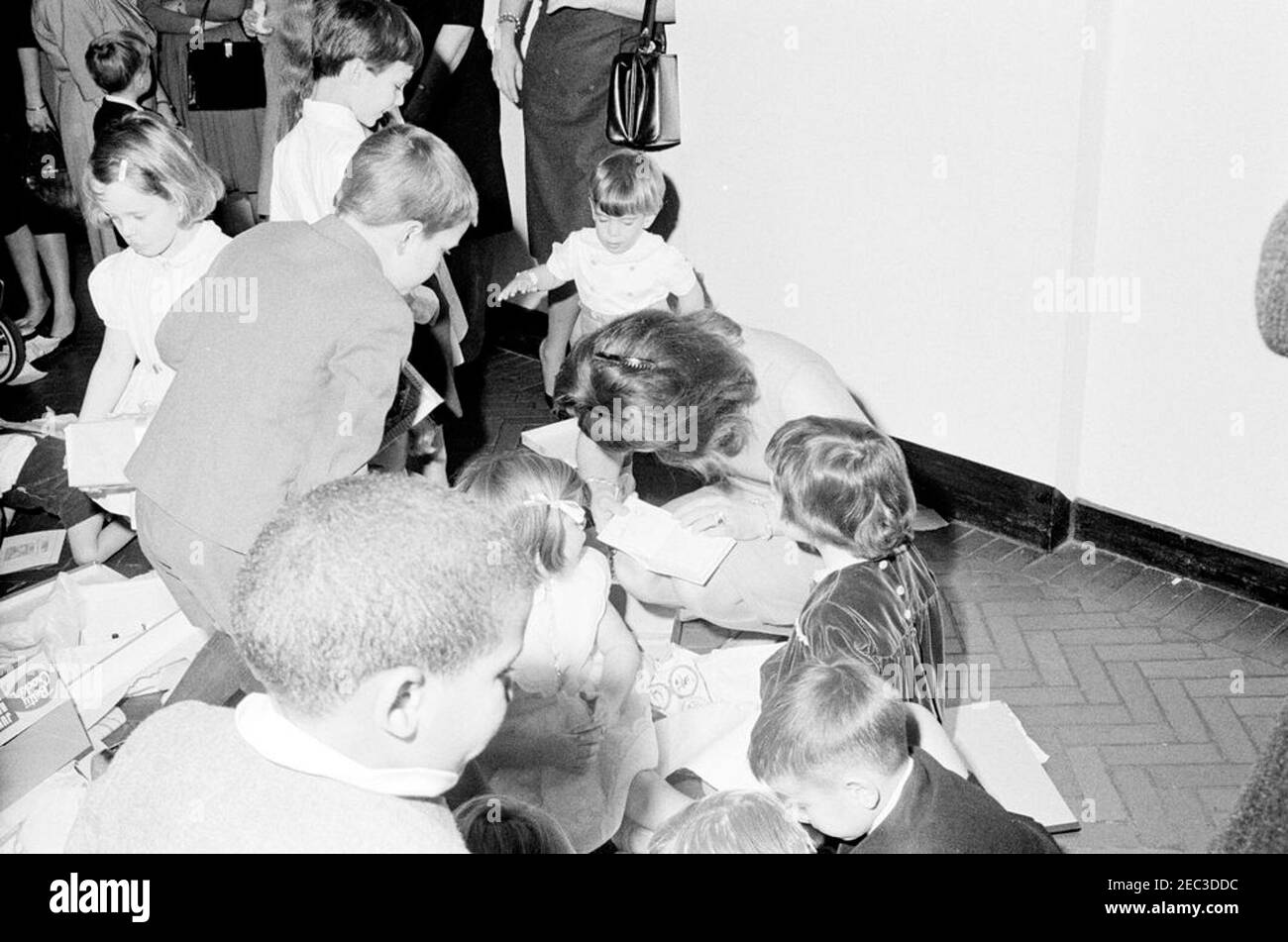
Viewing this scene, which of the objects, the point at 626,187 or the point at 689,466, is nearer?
the point at 689,466

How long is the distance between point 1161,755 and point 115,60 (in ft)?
17.0

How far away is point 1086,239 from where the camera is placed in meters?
4.25

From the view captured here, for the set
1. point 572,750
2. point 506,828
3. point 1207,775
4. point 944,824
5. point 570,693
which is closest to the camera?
point 506,828

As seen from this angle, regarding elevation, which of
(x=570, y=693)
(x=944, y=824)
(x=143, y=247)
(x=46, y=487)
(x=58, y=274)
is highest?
(x=143, y=247)

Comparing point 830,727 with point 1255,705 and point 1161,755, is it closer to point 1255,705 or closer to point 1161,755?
point 1161,755

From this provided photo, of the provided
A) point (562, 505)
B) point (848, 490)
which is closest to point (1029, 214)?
point (848, 490)

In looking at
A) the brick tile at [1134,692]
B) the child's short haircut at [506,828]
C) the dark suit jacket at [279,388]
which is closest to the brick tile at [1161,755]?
the brick tile at [1134,692]

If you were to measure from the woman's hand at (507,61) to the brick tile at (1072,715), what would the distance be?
3.39 metres

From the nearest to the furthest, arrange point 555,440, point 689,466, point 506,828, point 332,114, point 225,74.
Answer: point 506,828 → point 689,466 → point 332,114 → point 555,440 → point 225,74

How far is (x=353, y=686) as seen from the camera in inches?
56.2

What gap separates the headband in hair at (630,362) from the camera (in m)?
3.46

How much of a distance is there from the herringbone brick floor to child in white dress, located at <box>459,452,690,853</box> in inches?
34.8

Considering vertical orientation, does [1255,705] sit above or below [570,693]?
below

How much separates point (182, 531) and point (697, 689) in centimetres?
151
